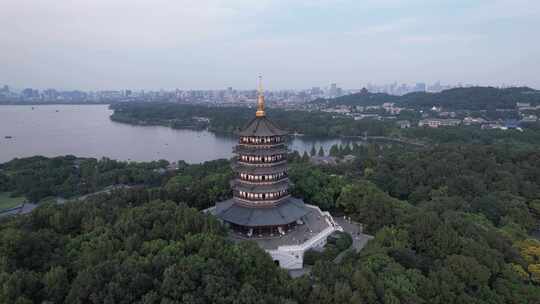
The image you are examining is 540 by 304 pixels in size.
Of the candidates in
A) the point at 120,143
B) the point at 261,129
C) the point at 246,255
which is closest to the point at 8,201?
the point at 261,129

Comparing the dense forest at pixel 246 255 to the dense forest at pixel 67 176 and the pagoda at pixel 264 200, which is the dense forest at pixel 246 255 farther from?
the dense forest at pixel 67 176

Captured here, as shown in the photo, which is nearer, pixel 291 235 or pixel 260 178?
pixel 291 235

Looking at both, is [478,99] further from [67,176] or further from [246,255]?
[246,255]

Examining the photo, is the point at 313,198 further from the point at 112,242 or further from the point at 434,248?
the point at 112,242

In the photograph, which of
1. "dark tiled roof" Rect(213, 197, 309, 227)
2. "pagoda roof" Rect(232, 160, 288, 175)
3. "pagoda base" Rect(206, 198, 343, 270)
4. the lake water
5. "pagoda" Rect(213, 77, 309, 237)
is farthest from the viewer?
the lake water

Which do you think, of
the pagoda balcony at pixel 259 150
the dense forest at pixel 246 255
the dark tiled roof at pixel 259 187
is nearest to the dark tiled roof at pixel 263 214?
the dark tiled roof at pixel 259 187

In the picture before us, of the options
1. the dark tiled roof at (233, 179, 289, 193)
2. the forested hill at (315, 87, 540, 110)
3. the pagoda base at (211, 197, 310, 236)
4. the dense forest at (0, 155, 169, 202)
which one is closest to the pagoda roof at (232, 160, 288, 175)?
the dark tiled roof at (233, 179, 289, 193)

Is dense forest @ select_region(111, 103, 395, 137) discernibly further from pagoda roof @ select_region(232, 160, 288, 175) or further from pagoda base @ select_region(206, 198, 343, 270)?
pagoda roof @ select_region(232, 160, 288, 175)

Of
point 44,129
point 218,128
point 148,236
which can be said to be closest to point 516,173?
point 148,236
